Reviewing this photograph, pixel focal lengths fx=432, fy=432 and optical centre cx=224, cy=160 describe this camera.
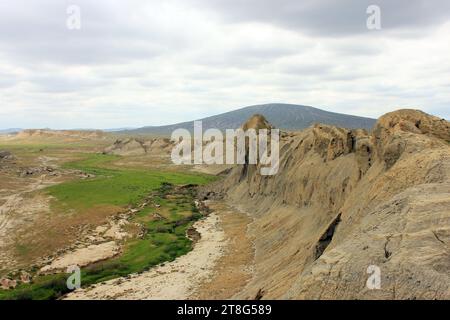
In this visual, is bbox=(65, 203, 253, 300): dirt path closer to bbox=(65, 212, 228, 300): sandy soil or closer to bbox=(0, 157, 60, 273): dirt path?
bbox=(65, 212, 228, 300): sandy soil

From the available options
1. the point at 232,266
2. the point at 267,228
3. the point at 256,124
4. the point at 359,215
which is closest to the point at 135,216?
the point at 267,228

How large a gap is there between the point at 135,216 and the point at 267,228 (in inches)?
903

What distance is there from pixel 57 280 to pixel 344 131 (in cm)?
3383

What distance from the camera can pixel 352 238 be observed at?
60.0 feet

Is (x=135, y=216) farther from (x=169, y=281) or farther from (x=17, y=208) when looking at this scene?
(x=169, y=281)

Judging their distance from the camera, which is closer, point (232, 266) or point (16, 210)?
point (232, 266)

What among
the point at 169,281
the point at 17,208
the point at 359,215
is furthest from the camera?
the point at 17,208

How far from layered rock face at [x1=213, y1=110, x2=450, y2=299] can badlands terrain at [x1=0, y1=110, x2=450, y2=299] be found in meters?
0.07

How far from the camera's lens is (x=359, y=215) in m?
25.5

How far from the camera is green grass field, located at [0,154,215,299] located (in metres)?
38.1

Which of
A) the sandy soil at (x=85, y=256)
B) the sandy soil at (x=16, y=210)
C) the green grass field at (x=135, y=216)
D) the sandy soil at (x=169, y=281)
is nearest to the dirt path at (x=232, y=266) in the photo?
the sandy soil at (x=169, y=281)

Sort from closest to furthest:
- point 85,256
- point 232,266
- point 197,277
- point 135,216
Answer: point 197,277 → point 232,266 → point 85,256 → point 135,216
